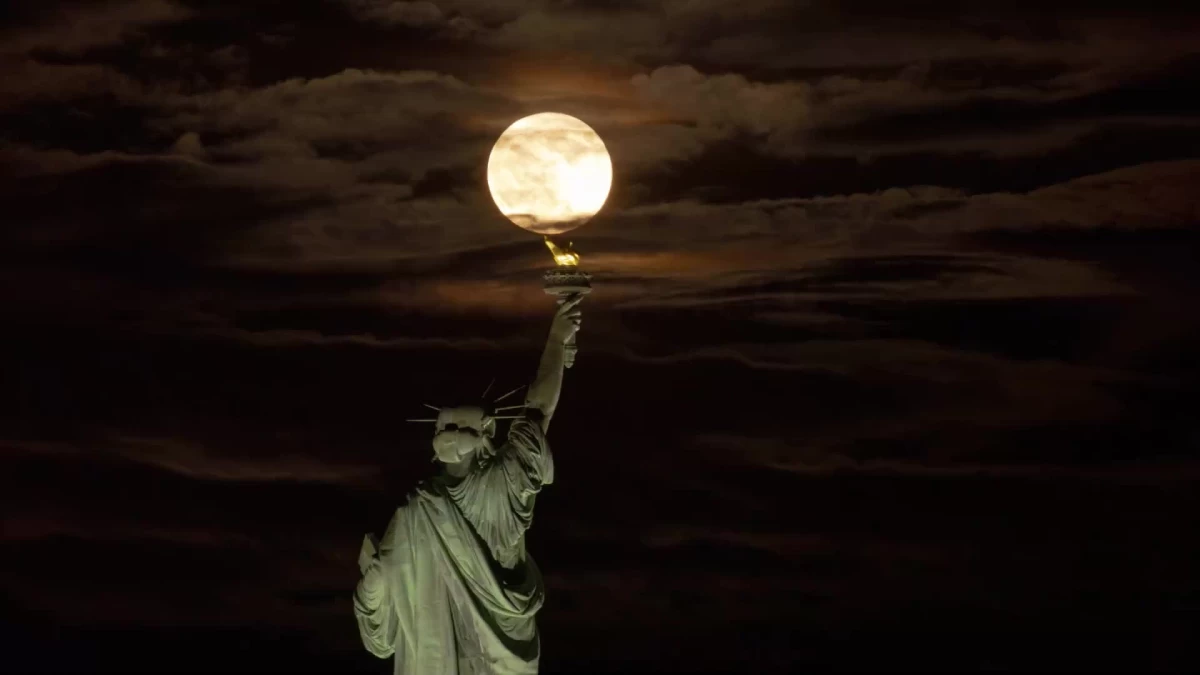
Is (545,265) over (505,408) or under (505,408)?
over

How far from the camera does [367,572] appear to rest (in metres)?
5.62

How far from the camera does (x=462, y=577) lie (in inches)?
221

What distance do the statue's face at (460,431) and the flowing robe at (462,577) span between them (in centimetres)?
7

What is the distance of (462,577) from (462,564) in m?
0.03

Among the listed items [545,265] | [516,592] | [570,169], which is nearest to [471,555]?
[516,592]

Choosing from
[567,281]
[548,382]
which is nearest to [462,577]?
[548,382]

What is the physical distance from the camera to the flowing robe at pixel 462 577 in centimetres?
562

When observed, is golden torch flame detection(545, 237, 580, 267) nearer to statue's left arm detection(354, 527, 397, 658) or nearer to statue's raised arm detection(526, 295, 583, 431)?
statue's raised arm detection(526, 295, 583, 431)

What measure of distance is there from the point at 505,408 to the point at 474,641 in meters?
0.63

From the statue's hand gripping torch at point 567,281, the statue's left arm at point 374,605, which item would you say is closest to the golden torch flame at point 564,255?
the statue's hand gripping torch at point 567,281

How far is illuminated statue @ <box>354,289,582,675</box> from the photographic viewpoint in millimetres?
5617

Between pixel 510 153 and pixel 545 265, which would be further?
pixel 545 265

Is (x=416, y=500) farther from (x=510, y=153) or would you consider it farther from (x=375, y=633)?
(x=510, y=153)

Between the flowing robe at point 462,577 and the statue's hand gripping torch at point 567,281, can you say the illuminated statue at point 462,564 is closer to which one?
the flowing robe at point 462,577
